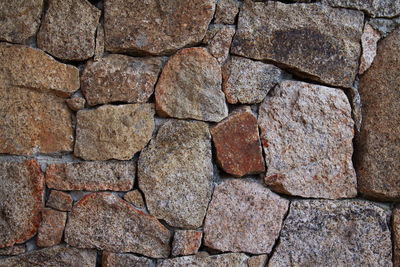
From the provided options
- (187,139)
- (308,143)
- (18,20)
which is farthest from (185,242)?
(18,20)

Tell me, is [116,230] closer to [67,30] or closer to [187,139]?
[187,139]

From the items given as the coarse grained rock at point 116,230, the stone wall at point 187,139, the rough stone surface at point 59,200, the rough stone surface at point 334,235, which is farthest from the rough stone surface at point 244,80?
the rough stone surface at point 59,200

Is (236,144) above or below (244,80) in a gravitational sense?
below

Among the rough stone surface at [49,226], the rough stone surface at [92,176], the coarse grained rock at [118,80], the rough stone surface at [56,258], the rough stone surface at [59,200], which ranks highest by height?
the coarse grained rock at [118,80]

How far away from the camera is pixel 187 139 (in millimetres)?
1577

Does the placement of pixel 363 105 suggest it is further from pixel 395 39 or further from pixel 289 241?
pixel 289 241

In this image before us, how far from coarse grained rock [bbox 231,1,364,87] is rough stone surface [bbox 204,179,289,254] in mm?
501

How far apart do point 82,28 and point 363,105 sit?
109cm

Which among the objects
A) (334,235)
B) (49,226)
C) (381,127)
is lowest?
(49,226)

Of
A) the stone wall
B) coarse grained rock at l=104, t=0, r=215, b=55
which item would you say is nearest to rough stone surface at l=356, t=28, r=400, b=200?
the stone wall

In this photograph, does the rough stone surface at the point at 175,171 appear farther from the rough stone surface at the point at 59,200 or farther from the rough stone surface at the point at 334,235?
the rough stone surface at the point at 334,235

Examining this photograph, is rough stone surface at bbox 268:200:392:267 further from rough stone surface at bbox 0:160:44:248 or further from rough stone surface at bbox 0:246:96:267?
rough stone surface at bbox 0:160:44:248

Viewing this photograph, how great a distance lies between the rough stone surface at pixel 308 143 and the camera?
1600 millimetres

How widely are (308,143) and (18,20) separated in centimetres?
116
